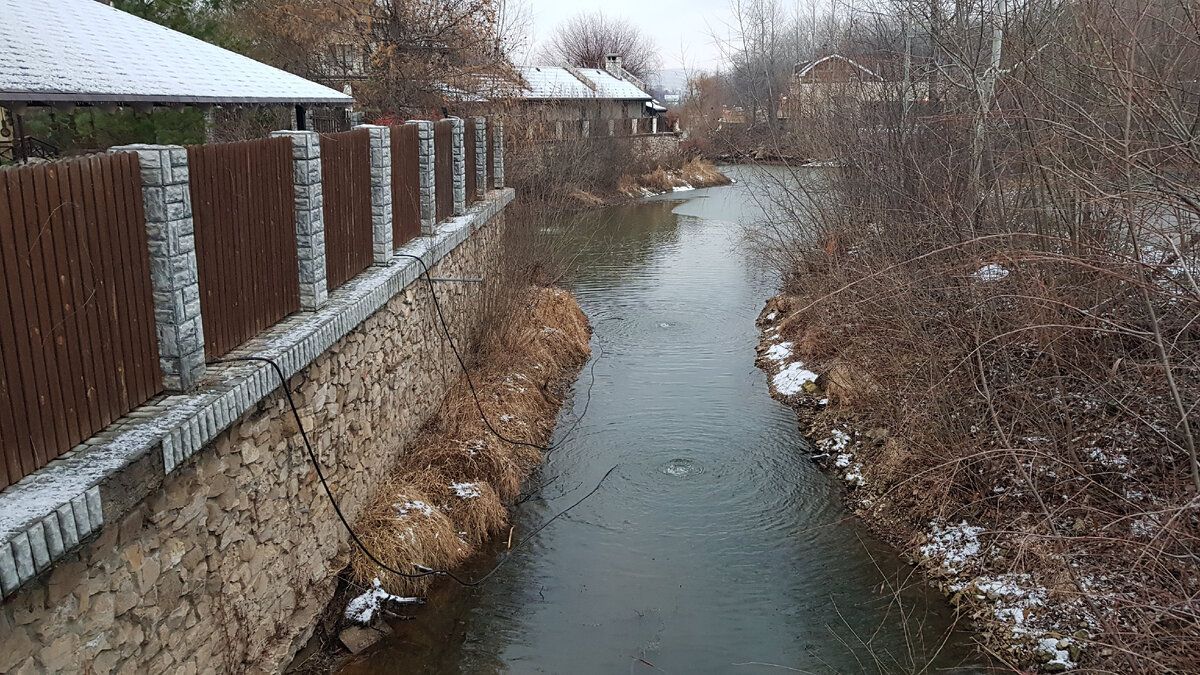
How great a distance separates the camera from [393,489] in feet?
25.3

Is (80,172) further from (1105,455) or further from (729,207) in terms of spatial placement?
(729,207)

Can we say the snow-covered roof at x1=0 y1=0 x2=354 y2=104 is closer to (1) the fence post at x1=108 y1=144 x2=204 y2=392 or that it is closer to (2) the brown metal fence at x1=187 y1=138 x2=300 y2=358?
(2) the brown metal fence at x1=187 y1=138 x2=300 y2=358

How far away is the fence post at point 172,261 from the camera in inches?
174

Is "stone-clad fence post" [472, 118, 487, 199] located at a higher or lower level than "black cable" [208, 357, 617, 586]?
higher

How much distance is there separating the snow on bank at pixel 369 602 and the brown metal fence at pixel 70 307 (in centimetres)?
256

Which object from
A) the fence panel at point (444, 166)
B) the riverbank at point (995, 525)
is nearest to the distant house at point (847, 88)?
the riverbank at point (995, 525)

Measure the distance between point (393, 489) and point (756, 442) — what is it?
4.44 metres

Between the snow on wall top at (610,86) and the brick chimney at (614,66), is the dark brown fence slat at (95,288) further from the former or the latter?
the brick chimney at (614,66)

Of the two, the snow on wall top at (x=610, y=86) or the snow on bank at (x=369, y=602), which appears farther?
the snow on wall top at (x=610, y=86)

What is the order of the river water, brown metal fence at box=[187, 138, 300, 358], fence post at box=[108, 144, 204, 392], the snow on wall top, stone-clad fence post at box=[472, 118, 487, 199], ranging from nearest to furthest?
fence post at box=[108, 144, 204, 392] → brown metal fence at box=[187, 138, 300, 358] → the river water → stone-clad fence post at box=[472, 118, 487, 199] → the snow on wall top

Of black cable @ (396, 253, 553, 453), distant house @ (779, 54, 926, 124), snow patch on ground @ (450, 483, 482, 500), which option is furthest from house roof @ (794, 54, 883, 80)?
snow patch on ground @ (450, 483, 482, 500)

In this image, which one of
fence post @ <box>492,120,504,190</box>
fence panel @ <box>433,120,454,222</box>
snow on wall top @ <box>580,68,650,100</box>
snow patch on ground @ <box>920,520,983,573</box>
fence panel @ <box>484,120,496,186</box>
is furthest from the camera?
snow on wall top @ <box>580,68,650,100</box>

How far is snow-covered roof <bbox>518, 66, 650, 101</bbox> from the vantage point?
37562mm

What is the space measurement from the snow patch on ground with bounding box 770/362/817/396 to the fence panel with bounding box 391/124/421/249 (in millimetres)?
5329
